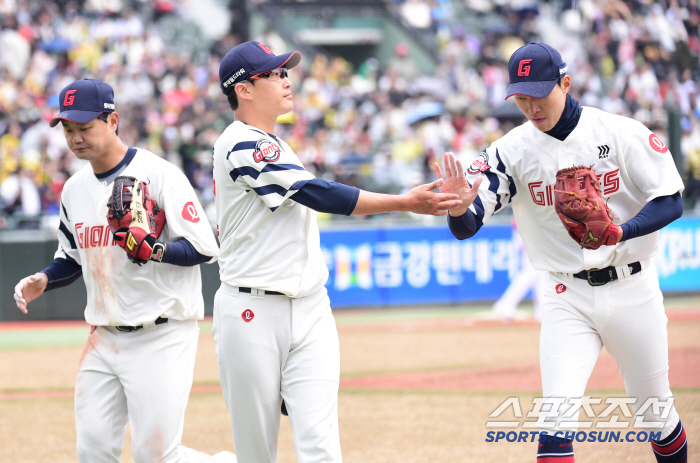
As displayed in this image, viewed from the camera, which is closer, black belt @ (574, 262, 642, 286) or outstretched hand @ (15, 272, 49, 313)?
black belt @ (574, 262, 642, 286)

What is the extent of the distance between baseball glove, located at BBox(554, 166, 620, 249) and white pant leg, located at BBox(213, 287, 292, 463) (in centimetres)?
136

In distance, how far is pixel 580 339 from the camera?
408 centimetres

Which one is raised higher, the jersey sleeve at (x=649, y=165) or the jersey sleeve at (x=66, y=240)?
the jersey sleeve at (x=649, y=165)

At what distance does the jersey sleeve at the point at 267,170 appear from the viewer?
3639mm

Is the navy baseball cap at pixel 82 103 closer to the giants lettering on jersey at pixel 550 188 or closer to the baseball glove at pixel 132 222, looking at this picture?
the baseball glove at pixel 132 222

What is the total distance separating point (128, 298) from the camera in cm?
414

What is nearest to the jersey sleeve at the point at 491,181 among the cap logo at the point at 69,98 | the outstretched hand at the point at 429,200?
the outstretched hand at the point at 429,200

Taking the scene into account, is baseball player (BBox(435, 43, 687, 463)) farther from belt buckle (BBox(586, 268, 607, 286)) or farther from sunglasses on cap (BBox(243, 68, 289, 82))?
sunglasses on cap (BBox(243, 68, 289, 82))

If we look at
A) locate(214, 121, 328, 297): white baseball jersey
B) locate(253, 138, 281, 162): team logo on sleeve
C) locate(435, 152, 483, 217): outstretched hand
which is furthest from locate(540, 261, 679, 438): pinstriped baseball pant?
locate(253, 138, 281, 162): team logo on sleeve

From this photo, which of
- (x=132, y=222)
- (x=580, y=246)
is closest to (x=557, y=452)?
(x=580, y=246)

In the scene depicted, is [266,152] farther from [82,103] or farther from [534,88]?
[534,88]

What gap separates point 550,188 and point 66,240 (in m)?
2.56

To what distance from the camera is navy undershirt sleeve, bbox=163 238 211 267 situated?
13.2 ft

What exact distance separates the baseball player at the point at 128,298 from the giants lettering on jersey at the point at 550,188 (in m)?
1.65
